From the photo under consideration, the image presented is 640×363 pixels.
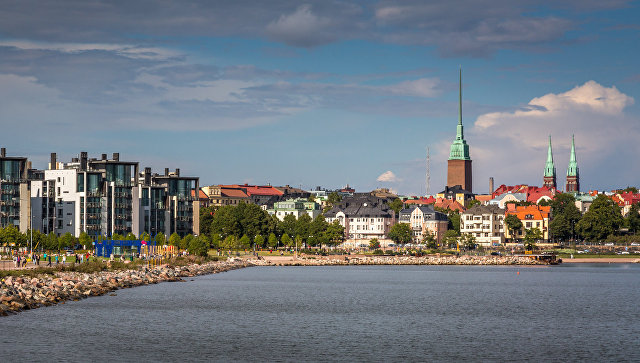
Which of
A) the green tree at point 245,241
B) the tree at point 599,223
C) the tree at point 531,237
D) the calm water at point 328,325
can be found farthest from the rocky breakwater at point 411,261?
the calm water at point 328,325

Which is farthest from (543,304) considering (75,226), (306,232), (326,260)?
(306,232)

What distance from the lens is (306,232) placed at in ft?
595

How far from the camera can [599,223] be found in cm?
18462

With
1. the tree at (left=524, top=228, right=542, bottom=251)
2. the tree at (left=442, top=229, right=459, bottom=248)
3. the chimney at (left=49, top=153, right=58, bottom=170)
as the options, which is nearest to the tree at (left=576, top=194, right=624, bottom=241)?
the tree at (left=524, top=228, right=542, bottom=251)

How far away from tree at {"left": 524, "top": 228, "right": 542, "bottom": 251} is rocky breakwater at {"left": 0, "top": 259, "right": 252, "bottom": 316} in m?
102

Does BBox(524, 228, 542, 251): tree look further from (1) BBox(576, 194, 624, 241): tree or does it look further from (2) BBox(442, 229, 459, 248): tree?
(2) BBox(442, 229, 459, 248): tree

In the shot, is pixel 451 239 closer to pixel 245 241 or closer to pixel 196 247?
pixel 245 241

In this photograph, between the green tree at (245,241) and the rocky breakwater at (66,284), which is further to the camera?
the green tree at (245,241)

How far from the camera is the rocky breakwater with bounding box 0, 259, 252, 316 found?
57969 mm

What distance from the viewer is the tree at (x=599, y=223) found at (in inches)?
7264

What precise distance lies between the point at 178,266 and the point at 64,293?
43142 mm

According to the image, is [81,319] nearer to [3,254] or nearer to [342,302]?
[342,302]

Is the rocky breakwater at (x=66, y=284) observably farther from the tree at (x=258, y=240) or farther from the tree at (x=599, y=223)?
the tree at (x=599, y=223)

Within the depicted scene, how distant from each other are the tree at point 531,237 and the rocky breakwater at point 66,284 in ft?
334
